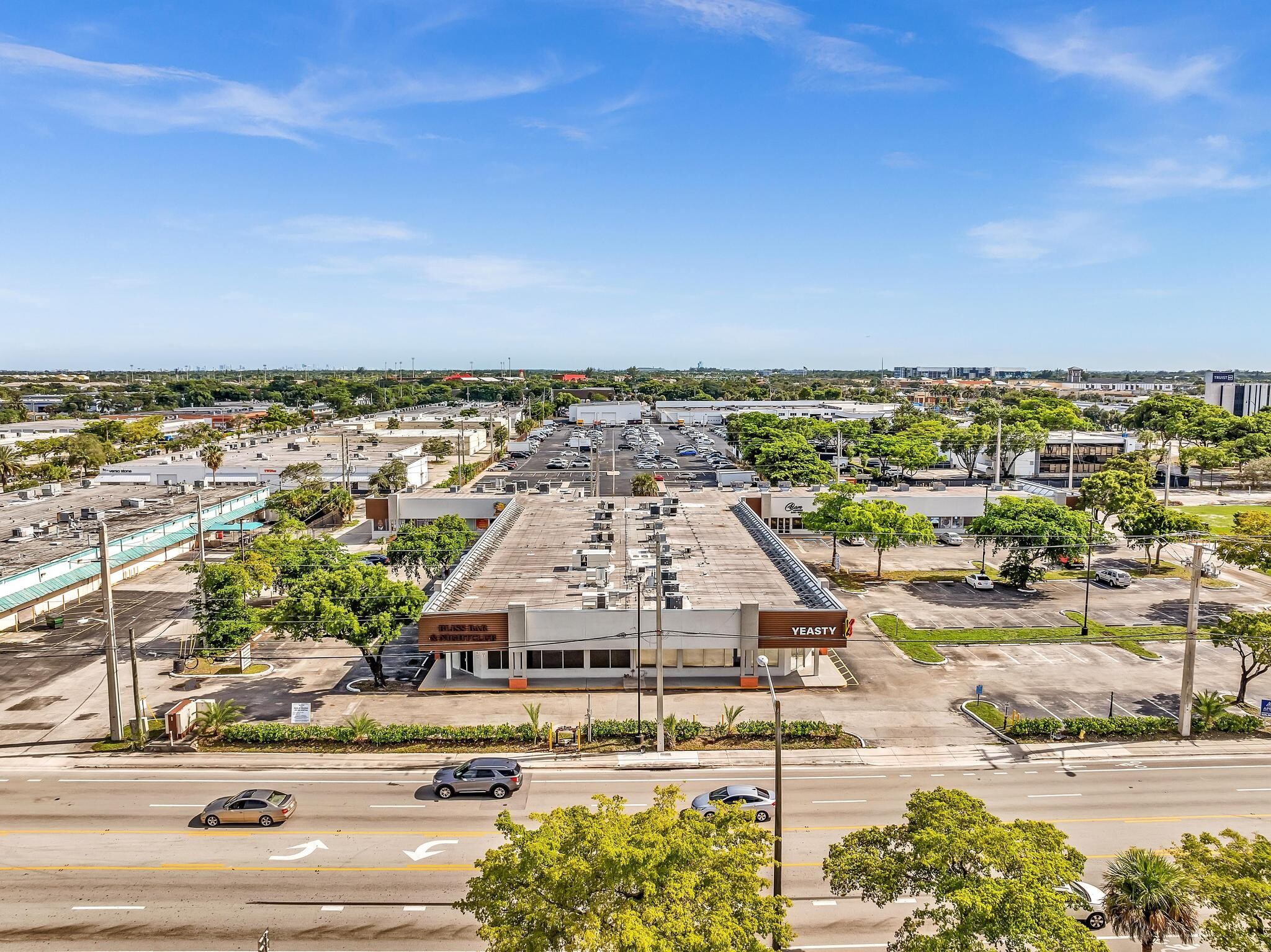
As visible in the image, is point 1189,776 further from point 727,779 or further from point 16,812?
point 16,812

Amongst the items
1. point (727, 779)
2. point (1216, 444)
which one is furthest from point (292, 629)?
point (1216, 444)

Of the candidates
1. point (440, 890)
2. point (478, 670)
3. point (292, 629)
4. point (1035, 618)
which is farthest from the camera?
point (1035, 618)

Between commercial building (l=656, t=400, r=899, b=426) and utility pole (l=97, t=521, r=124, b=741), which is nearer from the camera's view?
utility pole (l=97, t=521, r=124, b=741)

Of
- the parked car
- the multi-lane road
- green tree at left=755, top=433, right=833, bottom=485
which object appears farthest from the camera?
green tree at left=755, top=433, right=833, bottom=485

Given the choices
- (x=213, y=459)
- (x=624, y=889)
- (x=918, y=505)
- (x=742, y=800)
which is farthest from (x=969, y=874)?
(x=213, y=459)

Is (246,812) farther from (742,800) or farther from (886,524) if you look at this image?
(886,524)

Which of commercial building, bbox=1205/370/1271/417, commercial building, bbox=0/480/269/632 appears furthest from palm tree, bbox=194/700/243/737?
commercial building, bbox=1205/370/1271/417

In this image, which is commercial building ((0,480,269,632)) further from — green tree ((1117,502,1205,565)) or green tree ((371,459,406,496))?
green tree ((1117,502,1205,565))
